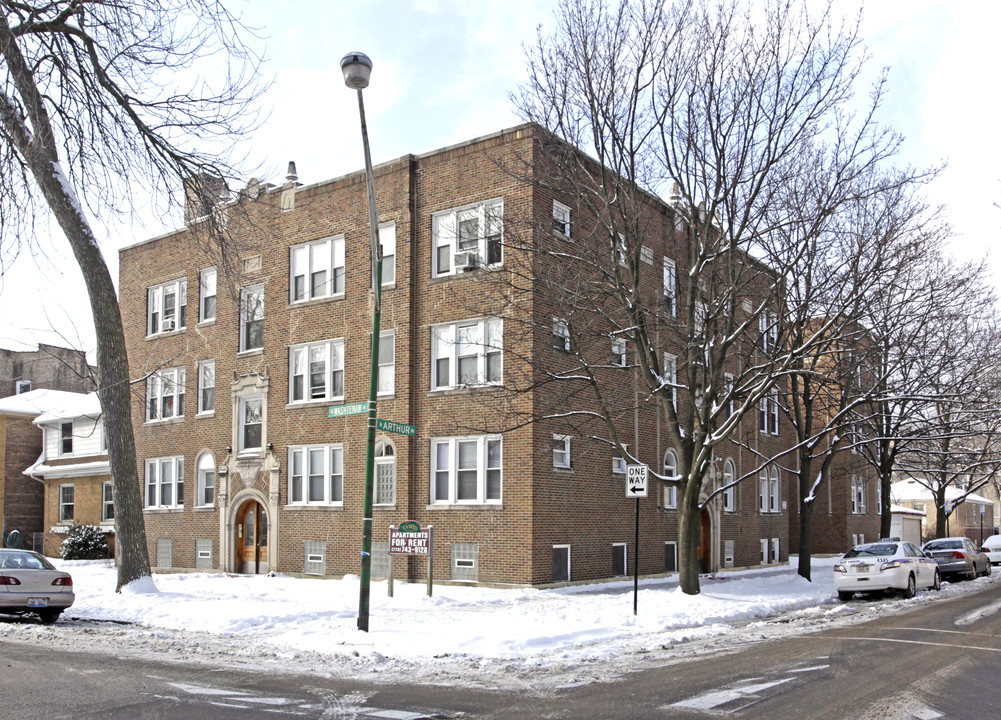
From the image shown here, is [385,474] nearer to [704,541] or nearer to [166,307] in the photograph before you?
[704,541]

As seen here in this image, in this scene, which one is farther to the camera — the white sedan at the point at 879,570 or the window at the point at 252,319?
the window at the point at 252,319

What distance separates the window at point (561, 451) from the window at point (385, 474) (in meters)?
4.43

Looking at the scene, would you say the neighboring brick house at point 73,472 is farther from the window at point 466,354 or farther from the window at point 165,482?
the window at point 466,354

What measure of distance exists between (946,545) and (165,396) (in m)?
27.1

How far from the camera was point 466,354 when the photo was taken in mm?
23750

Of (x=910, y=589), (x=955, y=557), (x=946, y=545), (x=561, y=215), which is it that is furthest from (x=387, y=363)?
(x=946, y=545)

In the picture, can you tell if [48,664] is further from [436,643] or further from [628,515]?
[628,515]

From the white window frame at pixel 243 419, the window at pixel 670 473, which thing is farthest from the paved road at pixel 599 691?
the white window frame at pixel 243 419

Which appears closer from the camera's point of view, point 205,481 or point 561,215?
point 561,215

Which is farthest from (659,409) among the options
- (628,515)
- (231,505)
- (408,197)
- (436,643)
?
(436,643)

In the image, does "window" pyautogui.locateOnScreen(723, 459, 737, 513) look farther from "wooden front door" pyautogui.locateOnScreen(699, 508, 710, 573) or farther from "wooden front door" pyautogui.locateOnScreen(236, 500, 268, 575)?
"wooden front door" pyautogui.locateOnScreen(236, 500, 268, 575)

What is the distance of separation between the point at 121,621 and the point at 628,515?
45.1 feet

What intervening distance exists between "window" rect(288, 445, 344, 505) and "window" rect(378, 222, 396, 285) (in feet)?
16.2

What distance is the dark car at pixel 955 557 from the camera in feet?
99.8
